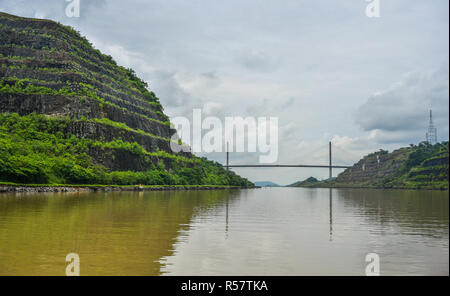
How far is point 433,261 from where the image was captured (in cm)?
963

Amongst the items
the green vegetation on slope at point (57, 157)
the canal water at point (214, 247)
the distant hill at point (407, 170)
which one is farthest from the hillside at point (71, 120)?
the distant hill at point (407, 170)

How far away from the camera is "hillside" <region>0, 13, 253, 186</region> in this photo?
189ft

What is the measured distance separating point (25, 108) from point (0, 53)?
22.7 m

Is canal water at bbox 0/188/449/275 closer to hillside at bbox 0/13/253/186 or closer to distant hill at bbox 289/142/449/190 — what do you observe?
hillside at bbox 0/13/253/186

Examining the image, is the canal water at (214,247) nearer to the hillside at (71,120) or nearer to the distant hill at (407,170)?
the hillside at (71,120)

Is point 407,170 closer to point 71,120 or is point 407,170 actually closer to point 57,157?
point 71,120

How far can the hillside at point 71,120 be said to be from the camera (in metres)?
57.5

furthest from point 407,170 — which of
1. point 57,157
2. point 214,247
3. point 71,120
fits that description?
point 214,247

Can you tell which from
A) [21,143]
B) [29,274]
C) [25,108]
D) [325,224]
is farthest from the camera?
[25,108]

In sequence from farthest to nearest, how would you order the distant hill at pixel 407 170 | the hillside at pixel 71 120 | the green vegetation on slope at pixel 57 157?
the distant hill at pixel 407 170 < the hillside at pixel 71 120 < the green vegetation on slope at pixel 57 157

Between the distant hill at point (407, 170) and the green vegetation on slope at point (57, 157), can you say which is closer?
the green vegetation on slope at point (57, 157)

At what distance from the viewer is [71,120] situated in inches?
2805
